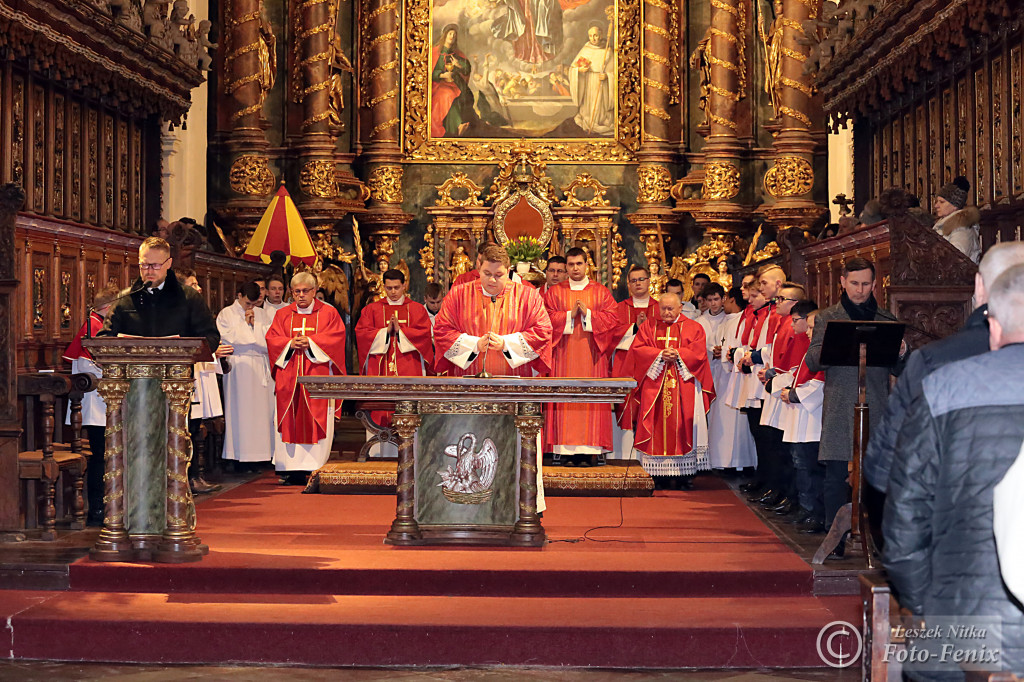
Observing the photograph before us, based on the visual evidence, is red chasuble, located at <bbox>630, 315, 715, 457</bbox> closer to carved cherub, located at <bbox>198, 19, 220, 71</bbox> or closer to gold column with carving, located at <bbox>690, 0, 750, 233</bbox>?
gold column with carving, located at <bbox>690, 0, 750, 233</bbox>

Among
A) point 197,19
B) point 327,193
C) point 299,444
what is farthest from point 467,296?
point 197,19

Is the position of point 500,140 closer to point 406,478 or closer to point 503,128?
point 503,128

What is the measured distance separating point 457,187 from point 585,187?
163 centimetres

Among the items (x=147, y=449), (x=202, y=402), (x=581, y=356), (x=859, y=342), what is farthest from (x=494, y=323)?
(x=202, y=402)

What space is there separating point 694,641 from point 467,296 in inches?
131

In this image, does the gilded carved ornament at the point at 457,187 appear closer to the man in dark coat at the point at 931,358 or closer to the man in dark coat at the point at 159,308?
the man in dark coat at the point at 159,308

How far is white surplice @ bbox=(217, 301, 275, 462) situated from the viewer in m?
11.9

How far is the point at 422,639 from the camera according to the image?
245 inches

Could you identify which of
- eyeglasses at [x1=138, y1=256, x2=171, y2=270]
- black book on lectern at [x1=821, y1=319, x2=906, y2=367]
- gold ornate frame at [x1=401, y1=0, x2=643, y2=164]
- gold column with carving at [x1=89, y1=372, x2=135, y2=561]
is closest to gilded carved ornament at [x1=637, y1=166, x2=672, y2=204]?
gold ornate frame at [x1=401, y1=0, x2=643, y2=164]

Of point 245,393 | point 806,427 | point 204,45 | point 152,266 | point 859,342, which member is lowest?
point 806,427

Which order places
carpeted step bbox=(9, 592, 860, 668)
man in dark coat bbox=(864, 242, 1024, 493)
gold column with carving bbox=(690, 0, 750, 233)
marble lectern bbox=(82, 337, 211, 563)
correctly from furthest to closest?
1. gold column with carving bbox=(690, 0, 750, 233)
2. marble lectern bbox=(82, 337, 211, 563)
3. carpeted step bbox=(9, 592, 860, 668)
4. man in dark coat bbox=(864, 242, 1024, 493)

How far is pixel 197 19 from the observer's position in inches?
614

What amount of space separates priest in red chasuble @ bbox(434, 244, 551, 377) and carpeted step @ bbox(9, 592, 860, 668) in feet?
7.59

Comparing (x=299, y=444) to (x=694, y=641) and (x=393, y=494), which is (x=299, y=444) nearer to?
(x=393, y=494)
